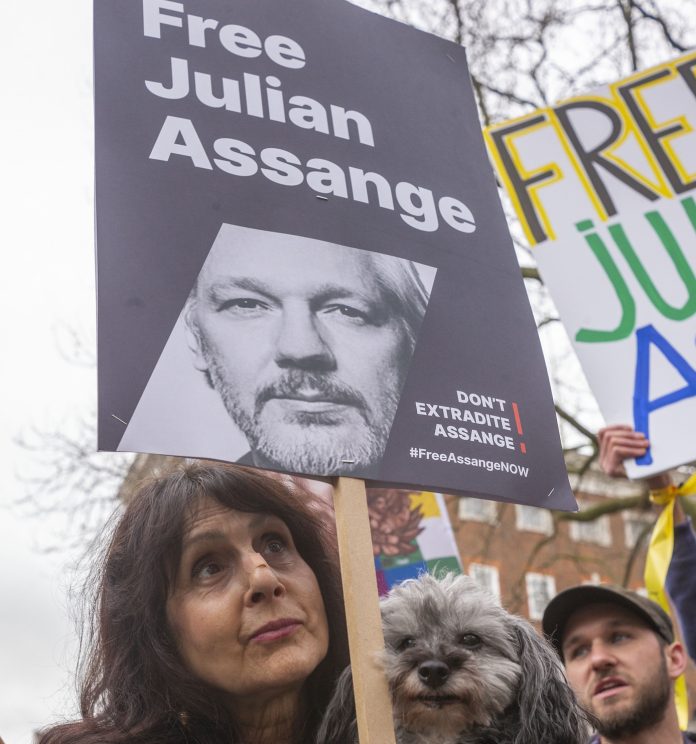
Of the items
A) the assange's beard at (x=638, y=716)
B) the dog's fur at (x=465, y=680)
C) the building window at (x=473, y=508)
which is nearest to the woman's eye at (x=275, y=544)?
the dog's fur at (x=465, y=680)

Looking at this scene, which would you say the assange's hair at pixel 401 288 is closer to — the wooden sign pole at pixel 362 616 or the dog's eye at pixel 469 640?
the wooden sign pole at pixel 362 616

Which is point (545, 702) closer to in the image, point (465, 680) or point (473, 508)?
point (465, 680)

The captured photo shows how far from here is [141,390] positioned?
201 centimetres

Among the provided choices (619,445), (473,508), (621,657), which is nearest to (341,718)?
(619,445)

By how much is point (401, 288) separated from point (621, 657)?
7.05 ft

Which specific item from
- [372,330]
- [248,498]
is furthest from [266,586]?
[372,330]

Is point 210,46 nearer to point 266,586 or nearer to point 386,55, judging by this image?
point 386,55

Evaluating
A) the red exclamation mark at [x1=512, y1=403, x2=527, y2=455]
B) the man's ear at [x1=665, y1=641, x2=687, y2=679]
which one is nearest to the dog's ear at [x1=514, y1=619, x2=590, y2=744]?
the red exclamation mark at [x1=512, y1=403, x2=527, y2=455]

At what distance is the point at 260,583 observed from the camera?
7.33 feet

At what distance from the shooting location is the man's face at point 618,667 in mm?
3639

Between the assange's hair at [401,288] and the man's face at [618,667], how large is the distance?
189 centimetres

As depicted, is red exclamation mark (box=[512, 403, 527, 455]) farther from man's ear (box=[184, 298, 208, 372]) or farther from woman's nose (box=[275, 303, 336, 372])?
man's ear (box=[184, 298, 208, 372])

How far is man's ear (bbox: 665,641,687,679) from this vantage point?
391 centimetres

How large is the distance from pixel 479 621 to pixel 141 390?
102 centimetres
